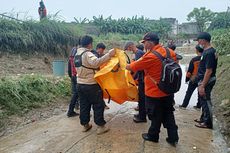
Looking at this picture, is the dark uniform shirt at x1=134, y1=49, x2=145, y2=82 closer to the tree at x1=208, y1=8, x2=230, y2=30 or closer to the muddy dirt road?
the muddy dirt road

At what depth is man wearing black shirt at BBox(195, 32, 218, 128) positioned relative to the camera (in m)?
5.57

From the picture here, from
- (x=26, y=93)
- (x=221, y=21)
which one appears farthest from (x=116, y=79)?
(x=221, y=21)

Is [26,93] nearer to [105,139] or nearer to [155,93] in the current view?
[105,139]

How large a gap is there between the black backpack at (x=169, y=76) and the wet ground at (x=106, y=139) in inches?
39.4

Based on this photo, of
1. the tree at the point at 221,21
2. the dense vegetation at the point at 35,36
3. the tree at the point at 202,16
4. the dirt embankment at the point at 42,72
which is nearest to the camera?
the dirt embankment at the point at 42,72

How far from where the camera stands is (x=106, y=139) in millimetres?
5398

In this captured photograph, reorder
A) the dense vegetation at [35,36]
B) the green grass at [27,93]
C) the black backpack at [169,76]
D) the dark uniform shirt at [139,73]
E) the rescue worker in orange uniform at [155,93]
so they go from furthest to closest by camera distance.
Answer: the dense vegetation at [35,36] < the green grass at [27,93] < the dark uniform shirt at [139,73] < the rescue worker in orange uniform at [155,93] < the black backpack at [169,76]

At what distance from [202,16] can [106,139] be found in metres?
47.5

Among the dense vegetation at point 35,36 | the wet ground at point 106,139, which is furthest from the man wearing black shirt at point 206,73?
the dense vegetation at point 35,36

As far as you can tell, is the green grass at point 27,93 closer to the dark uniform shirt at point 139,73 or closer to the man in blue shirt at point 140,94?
the man in blue shirt at point 140,94

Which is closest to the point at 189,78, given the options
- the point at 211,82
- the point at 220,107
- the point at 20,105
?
the point at 220,107

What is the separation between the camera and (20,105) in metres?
7.58

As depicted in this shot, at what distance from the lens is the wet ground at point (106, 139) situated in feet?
16.3

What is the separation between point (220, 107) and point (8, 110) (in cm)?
547
